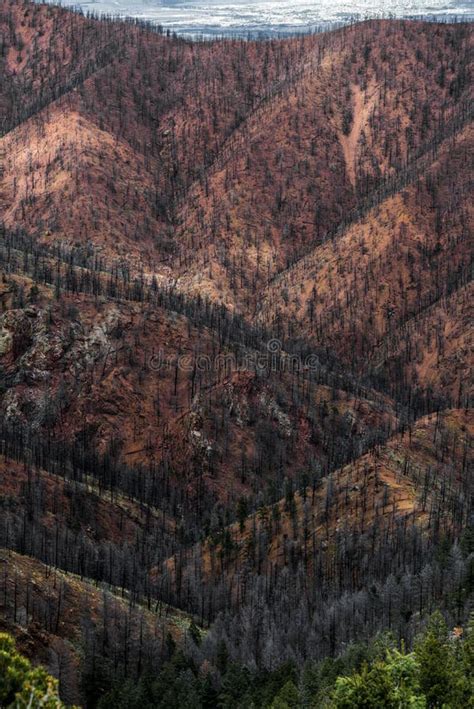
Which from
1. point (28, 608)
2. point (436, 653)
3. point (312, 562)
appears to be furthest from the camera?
point (312, 562)

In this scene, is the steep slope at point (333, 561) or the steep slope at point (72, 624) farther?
the steep slope at point (333, 561)

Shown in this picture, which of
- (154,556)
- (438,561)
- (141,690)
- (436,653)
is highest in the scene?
(436,653)

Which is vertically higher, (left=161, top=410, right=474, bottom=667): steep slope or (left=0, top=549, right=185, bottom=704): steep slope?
(left=0, top=549, right=185, bottom=704): steep slope

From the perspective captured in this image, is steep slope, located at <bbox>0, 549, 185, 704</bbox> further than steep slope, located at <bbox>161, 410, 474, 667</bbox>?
No

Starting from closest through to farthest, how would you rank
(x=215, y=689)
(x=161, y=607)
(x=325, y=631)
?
(x=215, y=689) → (x=325, y=631) → (x=161, y=607)

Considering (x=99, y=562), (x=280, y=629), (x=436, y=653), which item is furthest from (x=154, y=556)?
(x=436, y=653)

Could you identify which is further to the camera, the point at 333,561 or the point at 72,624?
the point at 333,561

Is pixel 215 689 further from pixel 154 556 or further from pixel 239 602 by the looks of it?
pixel 154 556

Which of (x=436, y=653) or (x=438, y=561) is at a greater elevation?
(x=436, y=653)

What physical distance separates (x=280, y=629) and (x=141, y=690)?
1472 inches

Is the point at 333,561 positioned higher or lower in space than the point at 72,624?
lower

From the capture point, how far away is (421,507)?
170 m

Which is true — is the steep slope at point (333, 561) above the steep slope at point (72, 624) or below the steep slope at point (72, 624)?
below

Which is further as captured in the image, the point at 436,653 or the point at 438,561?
the point at 438,561
